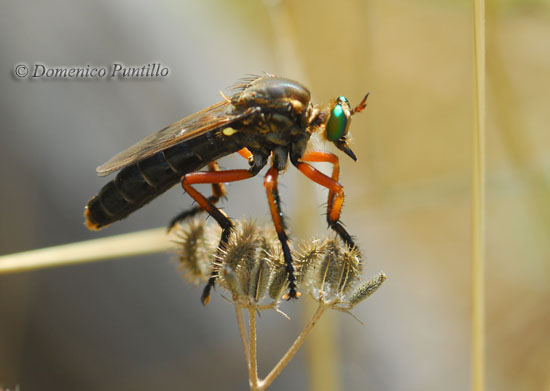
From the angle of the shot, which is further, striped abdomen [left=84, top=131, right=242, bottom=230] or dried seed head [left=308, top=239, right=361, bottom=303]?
striped abdomen [left=84, top=131, right=242, bottom=230]

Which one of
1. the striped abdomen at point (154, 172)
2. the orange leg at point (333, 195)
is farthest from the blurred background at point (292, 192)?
the striped abdomen at point (154, 172)

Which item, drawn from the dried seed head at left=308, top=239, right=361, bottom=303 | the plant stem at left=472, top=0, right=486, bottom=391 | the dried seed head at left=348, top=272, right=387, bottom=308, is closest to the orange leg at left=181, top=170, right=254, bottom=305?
the dried seed head at left=308, top=239, right=361, bottom=303

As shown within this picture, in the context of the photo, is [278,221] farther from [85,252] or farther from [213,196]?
[85,252]

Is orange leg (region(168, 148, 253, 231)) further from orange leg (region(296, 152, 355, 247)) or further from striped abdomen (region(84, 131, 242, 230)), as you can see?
orange leg (region(296, 152, 355, 247))

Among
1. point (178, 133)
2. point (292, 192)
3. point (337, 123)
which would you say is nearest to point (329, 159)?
point (337, 123)

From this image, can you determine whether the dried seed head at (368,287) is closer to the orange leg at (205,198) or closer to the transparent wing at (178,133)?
the orange leg at (205,198)

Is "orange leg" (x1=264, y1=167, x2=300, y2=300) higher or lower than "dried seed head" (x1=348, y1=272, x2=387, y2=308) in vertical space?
higher

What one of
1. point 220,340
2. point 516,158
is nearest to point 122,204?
point 220,340
